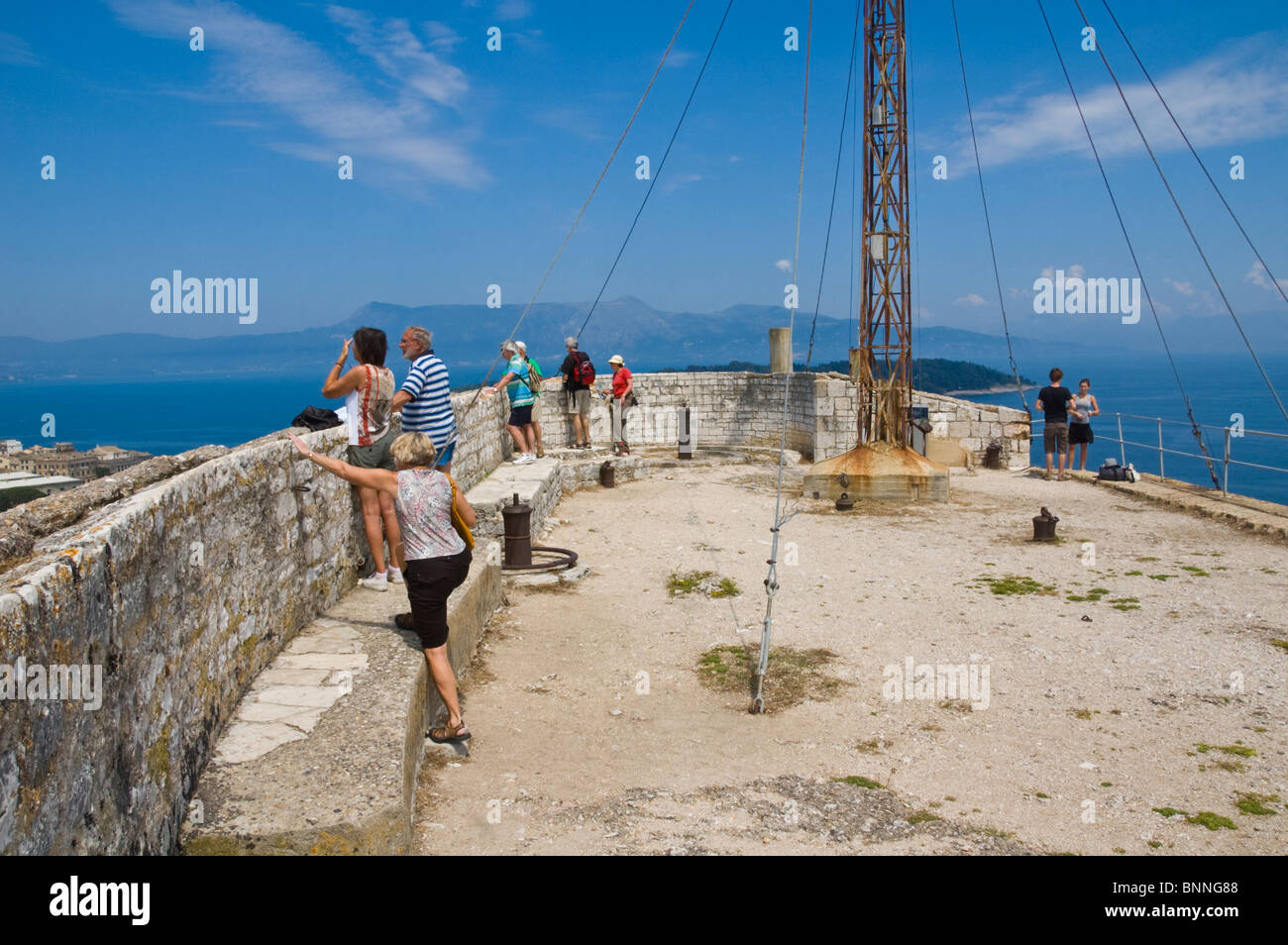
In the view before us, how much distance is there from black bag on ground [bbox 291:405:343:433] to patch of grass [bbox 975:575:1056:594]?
585cm

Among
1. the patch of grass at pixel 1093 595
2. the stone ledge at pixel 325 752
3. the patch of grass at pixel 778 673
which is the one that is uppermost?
the stone ledge at pixel 325 752

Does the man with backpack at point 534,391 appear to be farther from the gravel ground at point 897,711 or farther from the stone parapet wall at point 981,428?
the stone parapet wall at point 981,428

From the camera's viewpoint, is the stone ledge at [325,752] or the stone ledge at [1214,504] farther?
the stone ledge at [1214,504]

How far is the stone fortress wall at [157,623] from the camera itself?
214cm

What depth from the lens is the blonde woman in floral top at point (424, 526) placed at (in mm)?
4211

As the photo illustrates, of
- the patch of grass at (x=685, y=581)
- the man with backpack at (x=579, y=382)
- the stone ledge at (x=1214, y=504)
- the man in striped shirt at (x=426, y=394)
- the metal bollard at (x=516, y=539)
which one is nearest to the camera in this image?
the man in striped shirt at (x=426, y=394)

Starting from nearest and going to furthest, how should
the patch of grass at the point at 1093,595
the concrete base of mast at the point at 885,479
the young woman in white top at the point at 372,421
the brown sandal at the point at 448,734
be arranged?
the brown sandal at the point at 448,734 → the young woman in white top at the point at 372,421 → the patch of grass at the point at 1093,595 → the concrete base of mast at the point at 885,479

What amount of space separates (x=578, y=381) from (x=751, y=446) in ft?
14.9

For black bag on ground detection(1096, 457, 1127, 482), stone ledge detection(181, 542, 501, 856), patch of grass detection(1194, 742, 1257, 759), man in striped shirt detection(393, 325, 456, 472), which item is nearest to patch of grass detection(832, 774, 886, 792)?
patch of grass detection(1194, 742, 1257, 759)

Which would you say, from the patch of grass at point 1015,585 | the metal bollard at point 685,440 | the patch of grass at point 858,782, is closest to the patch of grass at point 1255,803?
the patch of grass at point 858,782

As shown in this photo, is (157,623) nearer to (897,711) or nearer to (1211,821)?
(897,711)

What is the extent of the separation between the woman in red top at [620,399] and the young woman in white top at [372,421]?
955 centimetres

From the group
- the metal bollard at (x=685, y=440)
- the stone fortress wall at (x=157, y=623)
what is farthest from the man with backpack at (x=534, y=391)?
the stone fortress wall at (x=157, y=623)

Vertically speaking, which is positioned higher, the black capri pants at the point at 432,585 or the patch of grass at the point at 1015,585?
the black capri pants at the point at 432,585
